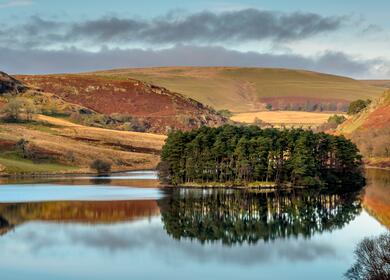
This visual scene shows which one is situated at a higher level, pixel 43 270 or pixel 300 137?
pixel 300 137

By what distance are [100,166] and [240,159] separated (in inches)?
1860

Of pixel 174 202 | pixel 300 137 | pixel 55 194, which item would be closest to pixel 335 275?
pixel 174 202

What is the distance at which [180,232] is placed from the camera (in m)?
66.4

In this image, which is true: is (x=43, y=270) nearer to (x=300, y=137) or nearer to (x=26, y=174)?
(x=300, y=137)

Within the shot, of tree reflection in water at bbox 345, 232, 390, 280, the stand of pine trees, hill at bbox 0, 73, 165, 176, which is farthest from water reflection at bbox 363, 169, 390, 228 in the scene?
hill at bbox 0, 73, 165, 176

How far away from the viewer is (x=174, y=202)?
87250 mm

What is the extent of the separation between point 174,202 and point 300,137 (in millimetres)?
34828

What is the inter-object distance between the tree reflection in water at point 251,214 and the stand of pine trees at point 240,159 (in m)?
8.12

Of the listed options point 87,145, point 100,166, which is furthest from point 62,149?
point 87,145

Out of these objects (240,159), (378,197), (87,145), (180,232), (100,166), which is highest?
(87,145)

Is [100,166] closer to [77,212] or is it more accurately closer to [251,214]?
[77,212]

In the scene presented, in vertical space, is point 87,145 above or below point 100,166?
above

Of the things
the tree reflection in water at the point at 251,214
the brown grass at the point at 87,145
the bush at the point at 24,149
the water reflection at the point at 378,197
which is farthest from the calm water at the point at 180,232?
the brown grass at the point at 87,145

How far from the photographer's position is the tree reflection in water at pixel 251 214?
66.4m
